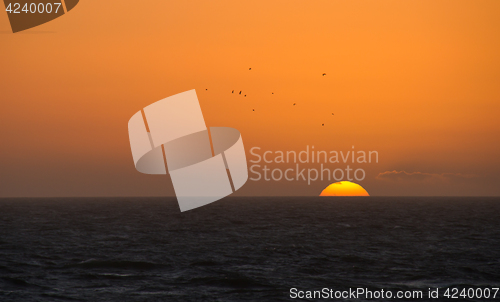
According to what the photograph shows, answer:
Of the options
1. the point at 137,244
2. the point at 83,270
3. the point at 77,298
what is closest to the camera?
the point at 77,298

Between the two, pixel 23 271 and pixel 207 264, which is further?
pixel 207 264

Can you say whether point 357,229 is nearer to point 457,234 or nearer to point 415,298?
point 457,234

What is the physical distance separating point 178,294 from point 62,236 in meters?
34.6

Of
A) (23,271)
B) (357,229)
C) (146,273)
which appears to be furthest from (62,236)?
(357,229)

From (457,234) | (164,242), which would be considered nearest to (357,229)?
(457,234)

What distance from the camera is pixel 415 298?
2761 centimetres

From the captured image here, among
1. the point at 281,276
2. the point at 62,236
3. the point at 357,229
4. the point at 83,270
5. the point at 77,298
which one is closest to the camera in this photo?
the point at 77,298

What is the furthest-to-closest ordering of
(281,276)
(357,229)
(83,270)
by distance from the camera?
1. (357,229)
2. (83,270)
3. (281,276)

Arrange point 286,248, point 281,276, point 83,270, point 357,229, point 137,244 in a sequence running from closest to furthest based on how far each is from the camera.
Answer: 1. point 281,276
2. point 83,270
3. point 286,248
4. point 137,244
5. point 357,229

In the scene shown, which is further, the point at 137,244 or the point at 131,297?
the point at 137,244

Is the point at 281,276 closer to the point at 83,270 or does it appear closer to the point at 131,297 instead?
the point at 131,297

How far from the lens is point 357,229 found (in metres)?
67.0

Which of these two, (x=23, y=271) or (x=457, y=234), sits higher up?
(x=23, y=271)

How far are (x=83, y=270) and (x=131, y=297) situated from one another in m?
9.75
